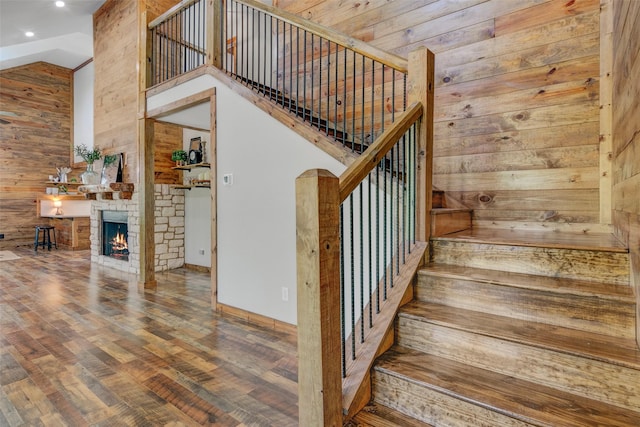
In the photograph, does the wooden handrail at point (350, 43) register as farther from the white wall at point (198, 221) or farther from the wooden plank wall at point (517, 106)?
the white wall at point (198, 221)

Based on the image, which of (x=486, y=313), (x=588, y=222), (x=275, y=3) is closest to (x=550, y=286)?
(x=486, y=313)

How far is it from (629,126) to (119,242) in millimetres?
6825

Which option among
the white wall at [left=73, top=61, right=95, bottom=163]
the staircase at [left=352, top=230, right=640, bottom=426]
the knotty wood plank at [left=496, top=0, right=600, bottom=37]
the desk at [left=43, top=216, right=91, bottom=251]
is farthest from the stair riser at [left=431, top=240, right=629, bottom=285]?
the white wall at [left=73, top=61, right=95, bottom=163]

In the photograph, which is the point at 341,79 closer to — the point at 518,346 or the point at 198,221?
the point at 518,346

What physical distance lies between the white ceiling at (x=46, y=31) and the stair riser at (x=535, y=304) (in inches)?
293

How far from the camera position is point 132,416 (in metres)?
1.78

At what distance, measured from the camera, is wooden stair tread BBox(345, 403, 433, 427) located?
138 centimetres

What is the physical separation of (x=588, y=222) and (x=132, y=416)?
3.16 m

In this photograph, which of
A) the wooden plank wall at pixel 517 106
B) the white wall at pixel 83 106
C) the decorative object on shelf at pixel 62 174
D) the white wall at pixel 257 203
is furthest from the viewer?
the decorative object on shelf at pixel 62 174

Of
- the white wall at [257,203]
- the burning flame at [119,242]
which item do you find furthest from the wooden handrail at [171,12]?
the burning flame at [119,242]

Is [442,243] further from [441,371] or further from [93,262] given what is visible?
[93,262]

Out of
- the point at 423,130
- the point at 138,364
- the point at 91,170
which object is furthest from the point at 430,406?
the point at 91,170

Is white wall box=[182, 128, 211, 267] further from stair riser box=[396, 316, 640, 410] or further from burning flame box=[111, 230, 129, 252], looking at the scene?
stair riser box=[396, 316, 640, 410]

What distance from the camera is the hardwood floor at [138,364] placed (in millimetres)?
1814
